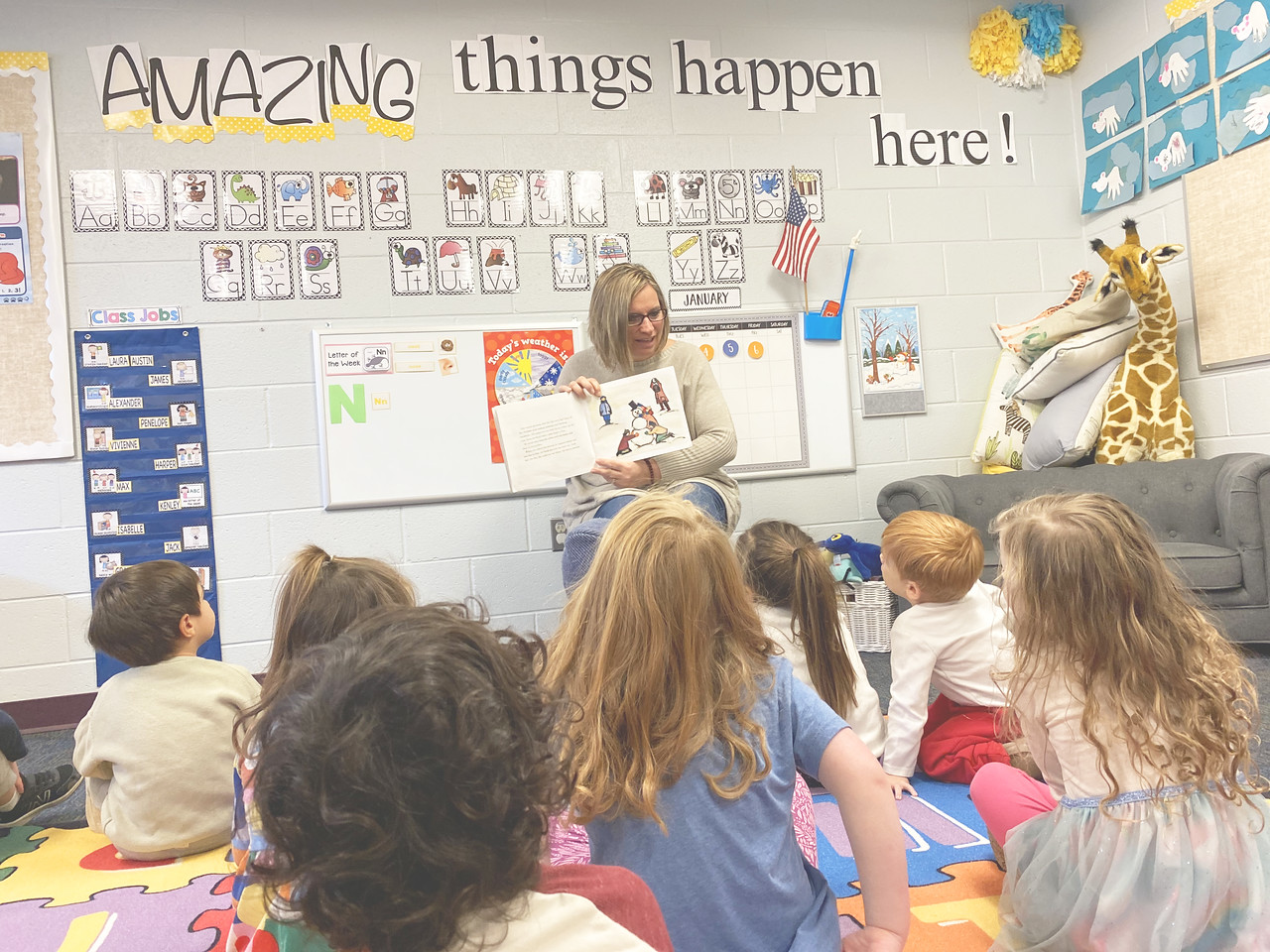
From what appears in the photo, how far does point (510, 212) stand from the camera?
3512 mm

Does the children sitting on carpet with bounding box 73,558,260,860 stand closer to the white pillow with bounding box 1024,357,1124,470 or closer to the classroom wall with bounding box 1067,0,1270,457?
the white pillow with bounding box 1024,357,1124,470

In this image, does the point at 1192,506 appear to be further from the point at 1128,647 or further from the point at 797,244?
the point at 1128,647

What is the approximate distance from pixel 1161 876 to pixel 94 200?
3.53 metres

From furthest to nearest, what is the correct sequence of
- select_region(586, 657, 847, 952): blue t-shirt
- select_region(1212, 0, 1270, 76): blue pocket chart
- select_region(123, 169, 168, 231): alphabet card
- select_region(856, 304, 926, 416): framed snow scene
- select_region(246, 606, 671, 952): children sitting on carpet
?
select_region(856, 304, 926, 416): framed snow scene
select_region(123, 169, 168, 231): alphabet card
select_region(1212, 0, 1270, 76): blue pocket chart
select_region(586, 657, 847, 952): blue t-shirt
select_region(246, 606, 671, 952): children sitting on carpet

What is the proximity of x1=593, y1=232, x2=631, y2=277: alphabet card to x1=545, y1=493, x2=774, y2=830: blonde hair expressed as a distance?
2.59m

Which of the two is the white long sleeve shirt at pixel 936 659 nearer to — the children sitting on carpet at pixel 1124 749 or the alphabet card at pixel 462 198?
the children sitting on carpet at pixel 1124 749

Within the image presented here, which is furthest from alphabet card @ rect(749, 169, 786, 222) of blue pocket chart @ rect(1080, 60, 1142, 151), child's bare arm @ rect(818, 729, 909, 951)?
child's bare arm @ rect(818, 729, 909, 951)

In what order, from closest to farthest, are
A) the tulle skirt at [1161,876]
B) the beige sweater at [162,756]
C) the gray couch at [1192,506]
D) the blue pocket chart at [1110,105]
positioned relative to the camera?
the tulle skirt at [1161,876]
the beige sweater at [162,756]
the gray couch at [1192,506]
the blue pocket chart at [1110,105]

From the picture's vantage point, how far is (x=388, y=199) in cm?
343

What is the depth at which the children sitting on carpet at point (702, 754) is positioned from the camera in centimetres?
98

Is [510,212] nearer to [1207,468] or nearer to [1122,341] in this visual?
[1122,341]

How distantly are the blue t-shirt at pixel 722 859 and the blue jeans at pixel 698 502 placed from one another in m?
1.54

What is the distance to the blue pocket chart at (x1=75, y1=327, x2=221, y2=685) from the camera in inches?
126

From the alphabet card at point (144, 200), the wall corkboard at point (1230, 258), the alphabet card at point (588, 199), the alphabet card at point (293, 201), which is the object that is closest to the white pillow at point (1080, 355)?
the wall corkboard at point (1230, 258)
